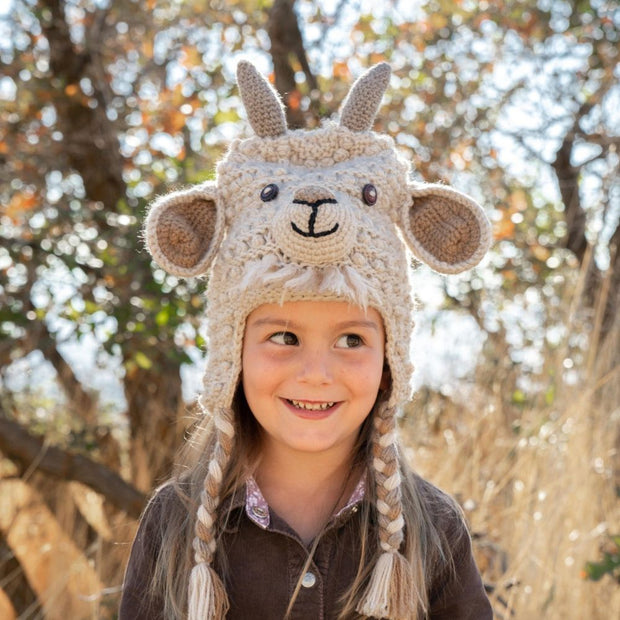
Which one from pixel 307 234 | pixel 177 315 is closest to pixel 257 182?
pixel 307 234

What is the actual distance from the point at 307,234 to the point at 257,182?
248mm

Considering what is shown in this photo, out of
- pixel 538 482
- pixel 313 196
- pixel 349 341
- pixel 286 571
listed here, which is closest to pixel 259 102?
pixel 313 196

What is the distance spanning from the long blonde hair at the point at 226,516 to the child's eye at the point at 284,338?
28 centimetres

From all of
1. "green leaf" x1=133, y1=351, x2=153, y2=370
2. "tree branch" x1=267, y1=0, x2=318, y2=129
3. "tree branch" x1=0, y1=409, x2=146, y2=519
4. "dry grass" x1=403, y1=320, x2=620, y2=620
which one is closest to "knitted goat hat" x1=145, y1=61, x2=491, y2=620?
"dry grass" x1=403, y1=320, x2=620, y2=620

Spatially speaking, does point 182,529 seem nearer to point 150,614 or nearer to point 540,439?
point 150,614

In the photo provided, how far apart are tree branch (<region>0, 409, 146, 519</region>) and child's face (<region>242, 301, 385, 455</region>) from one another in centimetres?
203

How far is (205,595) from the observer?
2010mm

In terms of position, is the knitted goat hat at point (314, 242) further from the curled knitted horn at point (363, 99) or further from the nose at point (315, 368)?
the nose at point (315, 368)

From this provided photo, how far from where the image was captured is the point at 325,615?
6.85 feet

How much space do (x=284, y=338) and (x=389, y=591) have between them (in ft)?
2.05

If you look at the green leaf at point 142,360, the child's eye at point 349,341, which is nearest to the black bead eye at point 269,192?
the child's eye at point 349,341

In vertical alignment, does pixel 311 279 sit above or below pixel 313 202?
below

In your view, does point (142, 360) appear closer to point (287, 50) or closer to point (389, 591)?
point (287, 50)

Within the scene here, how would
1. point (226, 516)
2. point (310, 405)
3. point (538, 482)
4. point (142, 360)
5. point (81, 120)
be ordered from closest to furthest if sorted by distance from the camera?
1. point (310, 405)
2. point (226, 516)
3. point (538, 482)
4. point (142, 360)
5. point (81, 120)
